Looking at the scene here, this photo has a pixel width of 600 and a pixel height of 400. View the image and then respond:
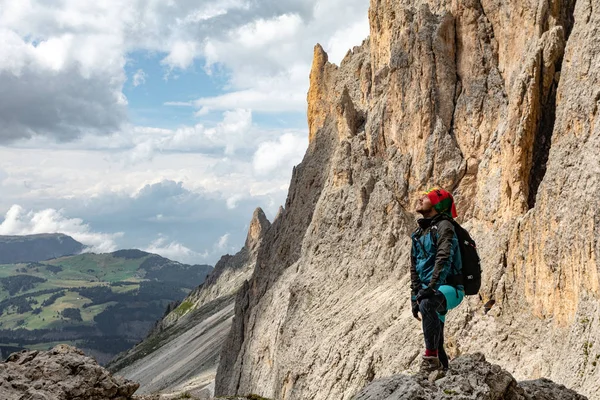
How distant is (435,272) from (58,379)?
8.15 meters

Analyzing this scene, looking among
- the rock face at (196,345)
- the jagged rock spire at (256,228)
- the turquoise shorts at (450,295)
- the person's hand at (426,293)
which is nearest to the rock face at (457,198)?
the turquoise shorts at (450,295)

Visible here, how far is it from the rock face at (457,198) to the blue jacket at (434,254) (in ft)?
42.3

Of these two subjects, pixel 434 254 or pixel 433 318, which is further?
pixel 434 254

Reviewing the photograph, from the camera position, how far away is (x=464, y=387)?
10.9 metres

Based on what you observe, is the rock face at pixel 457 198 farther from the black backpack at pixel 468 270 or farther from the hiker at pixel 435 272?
the hiker at pixel 435 272

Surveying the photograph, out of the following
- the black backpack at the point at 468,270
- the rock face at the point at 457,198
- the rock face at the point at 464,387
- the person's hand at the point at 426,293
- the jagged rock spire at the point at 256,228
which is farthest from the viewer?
the jagged rock spire at the point at 256,228

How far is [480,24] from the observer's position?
4962 centimetres

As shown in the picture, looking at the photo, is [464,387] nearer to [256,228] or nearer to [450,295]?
[450,295]

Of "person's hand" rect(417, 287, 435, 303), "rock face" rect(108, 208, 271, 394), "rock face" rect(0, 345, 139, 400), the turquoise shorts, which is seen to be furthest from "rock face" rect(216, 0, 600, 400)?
"rock face" rect(108, 208, 271, 394)

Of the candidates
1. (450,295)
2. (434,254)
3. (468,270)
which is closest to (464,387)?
(450,295)

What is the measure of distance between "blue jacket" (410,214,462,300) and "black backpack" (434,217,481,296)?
116mm

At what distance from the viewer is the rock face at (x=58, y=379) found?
12.2 metres

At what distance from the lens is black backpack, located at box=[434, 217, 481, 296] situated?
12.4m

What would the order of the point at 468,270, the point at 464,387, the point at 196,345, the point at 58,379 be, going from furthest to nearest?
1. the point at 196,345
2. the point at 58,379
3. the point at 468,270
4. the point at 464,387
